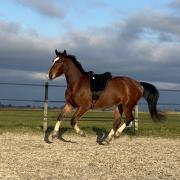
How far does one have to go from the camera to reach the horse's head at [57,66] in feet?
41.0

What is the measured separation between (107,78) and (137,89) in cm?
110

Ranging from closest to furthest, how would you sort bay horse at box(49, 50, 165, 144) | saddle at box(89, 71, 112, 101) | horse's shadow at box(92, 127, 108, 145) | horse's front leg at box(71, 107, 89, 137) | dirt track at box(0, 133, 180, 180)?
dirt track at box(0, 133, 180, 180), horse's front leg at box(71, 107, 89, 137), bay horse at box(49, 50, 165, 144), saddle at box(89, 71, 112, 101), horse's shadow at box(92, 127, 108, 145)

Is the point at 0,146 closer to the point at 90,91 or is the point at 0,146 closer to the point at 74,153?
the point at 74,153

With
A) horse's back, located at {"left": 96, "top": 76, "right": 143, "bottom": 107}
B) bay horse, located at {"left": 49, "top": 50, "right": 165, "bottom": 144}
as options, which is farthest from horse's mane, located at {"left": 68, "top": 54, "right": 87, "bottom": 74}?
horse's back, located at {"left": 96, "top": 76, "right": 143, "bottom": 107}

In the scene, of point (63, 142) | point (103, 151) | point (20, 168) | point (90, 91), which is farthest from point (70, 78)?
point (20, 168)

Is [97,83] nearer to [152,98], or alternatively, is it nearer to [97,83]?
[97,83]

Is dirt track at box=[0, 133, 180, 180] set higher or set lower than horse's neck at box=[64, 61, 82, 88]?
lower

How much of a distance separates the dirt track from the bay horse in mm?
901

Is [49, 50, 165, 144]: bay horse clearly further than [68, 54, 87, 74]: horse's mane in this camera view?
No

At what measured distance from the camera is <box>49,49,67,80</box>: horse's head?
492 inches

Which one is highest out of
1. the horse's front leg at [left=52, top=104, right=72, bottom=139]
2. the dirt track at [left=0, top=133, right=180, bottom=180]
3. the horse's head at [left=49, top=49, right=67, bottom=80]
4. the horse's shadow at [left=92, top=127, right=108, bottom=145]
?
the horse's head at [left=49, top=49, right=67, bottom=80]

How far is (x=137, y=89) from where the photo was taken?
1346cm

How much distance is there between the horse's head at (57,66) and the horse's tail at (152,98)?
2.69 metres

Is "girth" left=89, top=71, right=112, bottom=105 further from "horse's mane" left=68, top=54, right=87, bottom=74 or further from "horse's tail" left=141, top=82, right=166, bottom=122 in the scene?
"horse's tail" left=141, top=82, right=166, bottom=122
